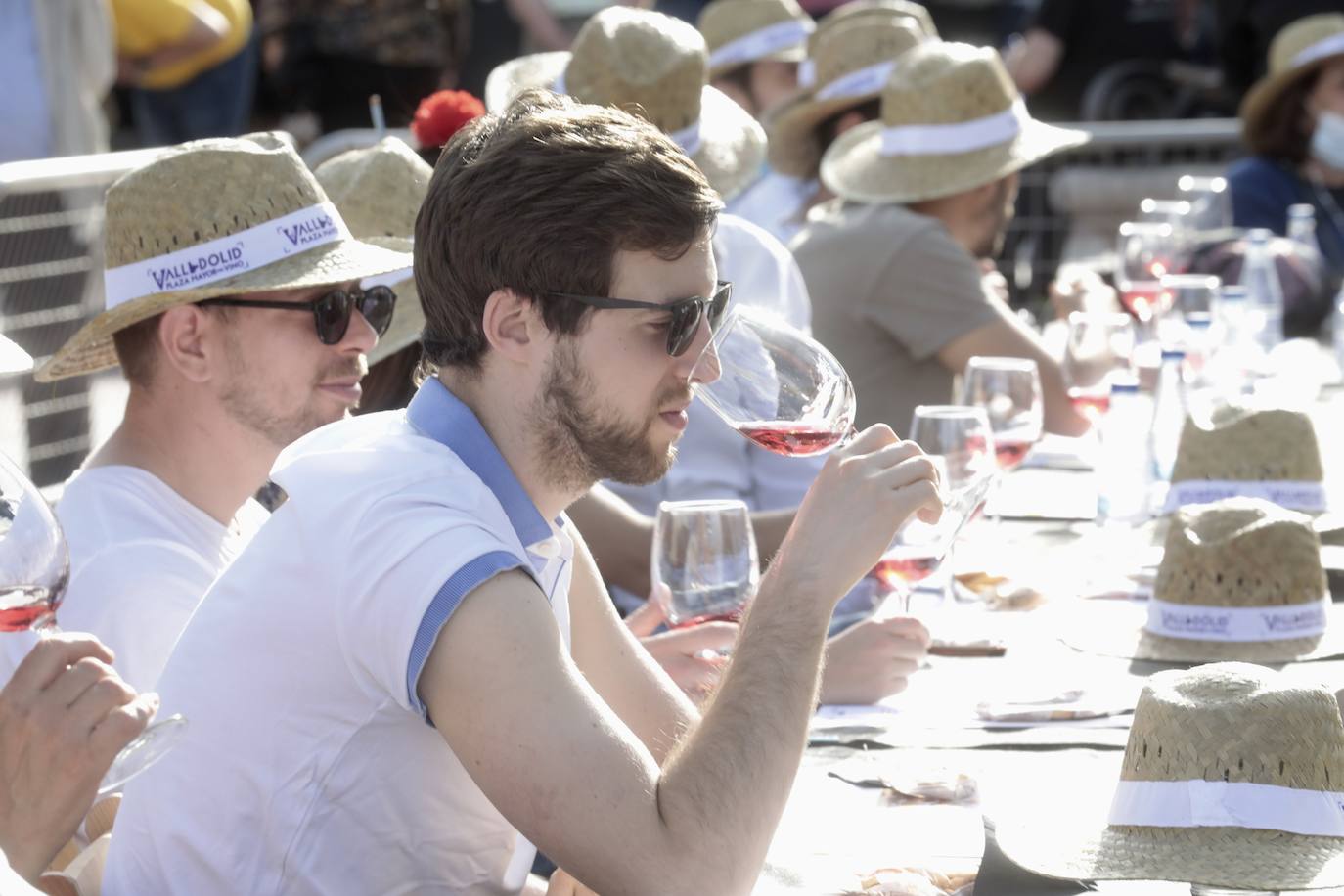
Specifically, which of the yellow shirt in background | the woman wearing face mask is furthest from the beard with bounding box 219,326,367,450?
the woman wearing face mask

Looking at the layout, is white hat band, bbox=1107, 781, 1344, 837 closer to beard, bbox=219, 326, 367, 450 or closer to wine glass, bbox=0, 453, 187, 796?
wine glass, bbox=0, 453, 187, 796

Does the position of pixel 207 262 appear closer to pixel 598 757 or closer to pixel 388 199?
pixel 388 199

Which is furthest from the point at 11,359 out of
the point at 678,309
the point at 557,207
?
the point at 678,309

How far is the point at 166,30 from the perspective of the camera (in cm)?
784

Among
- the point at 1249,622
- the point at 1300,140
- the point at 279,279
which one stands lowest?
the point at 1300,140

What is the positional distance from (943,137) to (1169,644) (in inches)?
104

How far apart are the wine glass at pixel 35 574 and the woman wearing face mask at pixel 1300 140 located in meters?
6.45

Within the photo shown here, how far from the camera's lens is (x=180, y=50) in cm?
791

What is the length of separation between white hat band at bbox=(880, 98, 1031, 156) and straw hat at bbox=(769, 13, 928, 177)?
98 centimetres

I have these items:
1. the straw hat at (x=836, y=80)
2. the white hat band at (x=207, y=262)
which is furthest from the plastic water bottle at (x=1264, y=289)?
the white hat band at (x=207, y=262)

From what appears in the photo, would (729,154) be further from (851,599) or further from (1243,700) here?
(1243,700)

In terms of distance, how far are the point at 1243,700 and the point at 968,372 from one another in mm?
1801

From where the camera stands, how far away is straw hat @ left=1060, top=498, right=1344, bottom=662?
2941mm

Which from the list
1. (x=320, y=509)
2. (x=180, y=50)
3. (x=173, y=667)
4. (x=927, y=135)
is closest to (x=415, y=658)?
(x=320, y=509)
